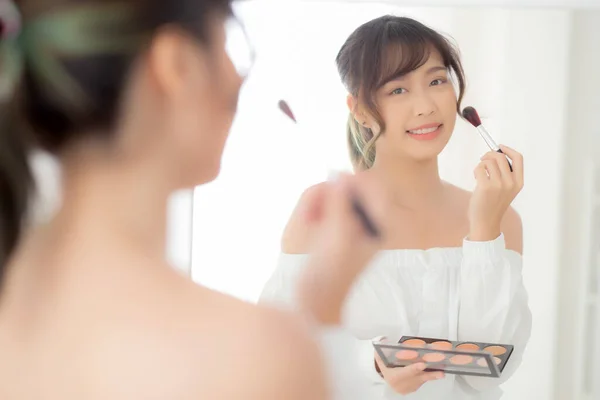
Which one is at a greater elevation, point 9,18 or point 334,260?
point 9,18

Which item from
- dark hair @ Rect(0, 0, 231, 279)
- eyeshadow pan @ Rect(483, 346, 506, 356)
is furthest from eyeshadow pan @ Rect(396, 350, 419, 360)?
dark hair @ Rect(0, 0, 231, 279)

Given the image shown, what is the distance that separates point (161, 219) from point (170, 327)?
7 cm

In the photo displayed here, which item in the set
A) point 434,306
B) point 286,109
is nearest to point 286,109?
point 286,109

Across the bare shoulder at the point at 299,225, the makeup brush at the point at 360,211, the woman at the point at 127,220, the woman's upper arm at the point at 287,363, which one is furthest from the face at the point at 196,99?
the bare shoulder at the point at 299,225

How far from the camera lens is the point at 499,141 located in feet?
3.04

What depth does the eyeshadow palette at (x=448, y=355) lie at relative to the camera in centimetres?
89

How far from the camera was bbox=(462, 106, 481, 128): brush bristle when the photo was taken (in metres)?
0.93

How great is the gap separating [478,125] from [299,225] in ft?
1.02

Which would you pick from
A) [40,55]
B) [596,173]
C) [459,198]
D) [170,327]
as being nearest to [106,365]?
[170,327]

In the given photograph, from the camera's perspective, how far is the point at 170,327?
15.2 inches

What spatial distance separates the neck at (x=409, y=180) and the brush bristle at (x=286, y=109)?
150 millimetres

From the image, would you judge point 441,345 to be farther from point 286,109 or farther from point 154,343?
point 154,343

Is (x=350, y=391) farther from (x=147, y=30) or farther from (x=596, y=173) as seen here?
(x=147, y=30)

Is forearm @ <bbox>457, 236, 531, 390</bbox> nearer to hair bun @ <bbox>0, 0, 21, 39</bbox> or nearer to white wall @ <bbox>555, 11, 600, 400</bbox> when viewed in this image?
white wall @ <bbox>555, 11, 600, 400</bbox>
